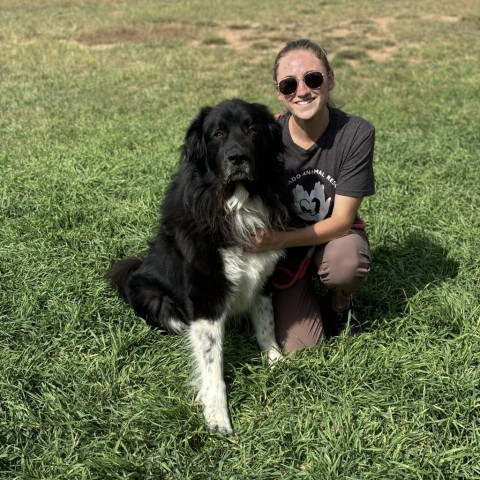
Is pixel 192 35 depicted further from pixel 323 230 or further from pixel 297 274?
pixel 323 230

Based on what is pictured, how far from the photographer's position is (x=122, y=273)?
3072mm

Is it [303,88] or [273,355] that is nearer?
[303,88]

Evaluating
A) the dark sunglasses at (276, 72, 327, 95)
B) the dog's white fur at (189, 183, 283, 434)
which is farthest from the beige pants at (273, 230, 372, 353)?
the dark sunglasses at (276, 72, 327, 95)

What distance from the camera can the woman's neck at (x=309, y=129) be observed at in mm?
2756

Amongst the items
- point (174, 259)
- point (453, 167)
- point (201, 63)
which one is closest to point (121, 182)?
point (174, 259)

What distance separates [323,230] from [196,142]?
0.82m

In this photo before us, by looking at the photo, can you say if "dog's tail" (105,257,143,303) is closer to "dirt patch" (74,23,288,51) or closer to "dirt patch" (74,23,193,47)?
"dirt patch" (74,23,288,51)

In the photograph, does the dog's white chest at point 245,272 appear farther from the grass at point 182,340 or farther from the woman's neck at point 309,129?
the woman's neck at point 309,129

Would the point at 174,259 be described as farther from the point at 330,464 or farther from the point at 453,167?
the point at 453,167

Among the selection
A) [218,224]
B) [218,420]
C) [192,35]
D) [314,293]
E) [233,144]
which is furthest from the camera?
[192,35]

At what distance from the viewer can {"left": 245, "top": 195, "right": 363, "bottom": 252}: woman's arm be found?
8.64 feet

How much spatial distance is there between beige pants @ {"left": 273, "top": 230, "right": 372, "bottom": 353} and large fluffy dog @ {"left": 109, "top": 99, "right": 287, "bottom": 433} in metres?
0.19

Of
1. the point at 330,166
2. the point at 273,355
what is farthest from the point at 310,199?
the point at 273,355

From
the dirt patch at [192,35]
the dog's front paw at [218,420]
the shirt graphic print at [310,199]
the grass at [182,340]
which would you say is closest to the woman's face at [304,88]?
the shirt graphic print at [310,199]
